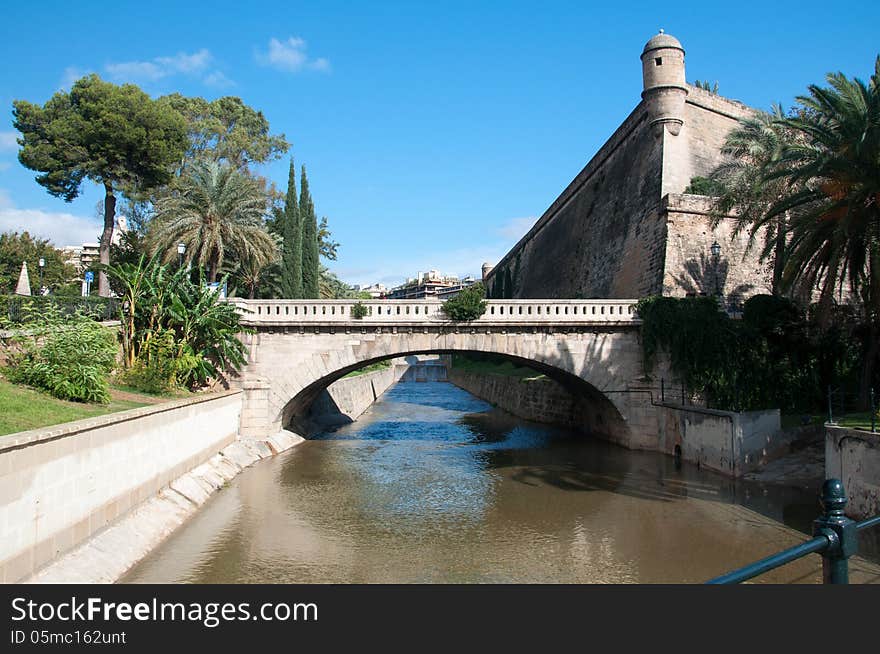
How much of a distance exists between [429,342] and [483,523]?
9.61 meters

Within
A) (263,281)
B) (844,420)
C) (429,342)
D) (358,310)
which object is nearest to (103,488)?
(358,310)

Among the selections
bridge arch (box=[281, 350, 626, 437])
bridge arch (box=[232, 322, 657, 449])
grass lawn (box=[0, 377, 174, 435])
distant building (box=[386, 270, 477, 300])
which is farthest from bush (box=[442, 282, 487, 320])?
distant building (box=[386, 270, 477, 300])

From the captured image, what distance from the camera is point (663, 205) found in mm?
26359

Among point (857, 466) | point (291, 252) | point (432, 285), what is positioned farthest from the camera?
point (432, 285)

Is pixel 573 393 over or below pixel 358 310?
below

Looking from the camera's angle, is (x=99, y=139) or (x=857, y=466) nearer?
(x=857, y=466)

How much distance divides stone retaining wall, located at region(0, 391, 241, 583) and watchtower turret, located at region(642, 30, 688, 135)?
77.6 ft

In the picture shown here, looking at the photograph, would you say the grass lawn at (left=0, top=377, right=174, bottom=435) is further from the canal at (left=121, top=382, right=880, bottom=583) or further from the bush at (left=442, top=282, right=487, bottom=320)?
the bush at (left=442, top=282, right=487, bottom=320)

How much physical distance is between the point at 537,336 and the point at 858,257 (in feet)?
33.1

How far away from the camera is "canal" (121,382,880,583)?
10.5 metres

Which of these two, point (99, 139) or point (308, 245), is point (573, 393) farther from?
point (99, 139)
